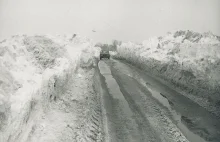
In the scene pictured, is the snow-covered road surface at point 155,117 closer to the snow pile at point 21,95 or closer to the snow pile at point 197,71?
the snow pile at point 197,71

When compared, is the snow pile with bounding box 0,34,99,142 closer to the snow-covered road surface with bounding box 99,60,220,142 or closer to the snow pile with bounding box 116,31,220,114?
the snow-covered road surface with bounding box 99,60,220,142

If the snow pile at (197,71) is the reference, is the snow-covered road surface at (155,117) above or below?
below

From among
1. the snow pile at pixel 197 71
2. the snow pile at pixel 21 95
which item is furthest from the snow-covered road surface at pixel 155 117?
the snow pile at pixel 21 95

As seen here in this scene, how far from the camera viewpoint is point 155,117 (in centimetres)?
1165

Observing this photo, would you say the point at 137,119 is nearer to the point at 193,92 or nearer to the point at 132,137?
the point at 132,137

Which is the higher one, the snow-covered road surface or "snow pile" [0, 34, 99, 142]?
"snow pile" [0, 34, 99, 142]

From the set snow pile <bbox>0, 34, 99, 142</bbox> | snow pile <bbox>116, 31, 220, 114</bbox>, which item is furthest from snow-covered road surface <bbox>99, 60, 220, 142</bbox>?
snow pile <bbox>0, 34, 99, 142</bbox>

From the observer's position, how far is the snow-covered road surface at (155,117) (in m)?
9.82

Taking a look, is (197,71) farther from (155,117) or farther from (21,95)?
(21,95)

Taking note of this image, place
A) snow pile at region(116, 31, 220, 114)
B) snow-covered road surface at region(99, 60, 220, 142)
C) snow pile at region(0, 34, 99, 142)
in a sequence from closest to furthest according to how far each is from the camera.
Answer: snow pile at region(0, 34, 99, 142) → snow-covered road surface at region(99, 60, 220, 142) → snow pile at region(116, 31, 220, 114)

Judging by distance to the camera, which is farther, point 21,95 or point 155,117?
point 155,117

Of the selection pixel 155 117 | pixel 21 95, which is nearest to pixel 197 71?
pixel 155 117

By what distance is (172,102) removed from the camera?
570 inches

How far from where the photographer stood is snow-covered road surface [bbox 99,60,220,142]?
9820 millimetres
